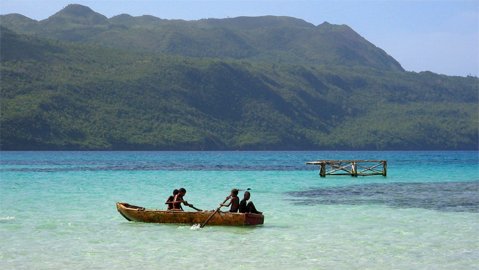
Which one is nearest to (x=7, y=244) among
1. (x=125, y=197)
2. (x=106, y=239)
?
(x=106, y=239)

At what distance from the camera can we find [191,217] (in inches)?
1148

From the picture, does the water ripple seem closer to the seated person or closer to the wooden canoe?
the wooden canoe

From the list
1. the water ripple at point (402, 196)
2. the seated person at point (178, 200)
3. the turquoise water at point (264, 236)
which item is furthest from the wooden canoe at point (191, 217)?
the water ripple at point (402, 196)

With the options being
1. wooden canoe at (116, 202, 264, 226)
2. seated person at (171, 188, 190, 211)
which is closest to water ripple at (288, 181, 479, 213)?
wooden canoe at (116, 202, 264, 226)

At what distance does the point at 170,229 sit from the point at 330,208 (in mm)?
12334

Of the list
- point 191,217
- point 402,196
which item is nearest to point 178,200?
point 191,217

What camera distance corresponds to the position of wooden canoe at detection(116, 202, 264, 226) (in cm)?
2879

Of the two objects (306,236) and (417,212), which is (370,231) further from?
(417,212)

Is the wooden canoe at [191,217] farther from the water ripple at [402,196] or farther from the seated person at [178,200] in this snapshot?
the water ripple at [402,196]

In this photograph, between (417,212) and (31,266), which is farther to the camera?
(417,212)

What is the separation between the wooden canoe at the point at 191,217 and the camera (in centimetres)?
2879

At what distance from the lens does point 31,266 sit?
20609mm

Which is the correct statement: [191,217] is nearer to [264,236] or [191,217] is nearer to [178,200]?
[178,200]

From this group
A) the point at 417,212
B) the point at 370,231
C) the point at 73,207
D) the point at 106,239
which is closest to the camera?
the point at 106,239
